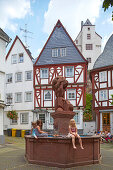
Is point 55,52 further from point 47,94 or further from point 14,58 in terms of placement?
point 14,58

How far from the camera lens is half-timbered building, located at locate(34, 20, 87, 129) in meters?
32.4

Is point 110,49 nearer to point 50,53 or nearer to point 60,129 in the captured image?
point 50,53

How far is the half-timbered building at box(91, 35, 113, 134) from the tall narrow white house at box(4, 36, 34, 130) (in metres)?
8.87

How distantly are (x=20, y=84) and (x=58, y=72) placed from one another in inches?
234

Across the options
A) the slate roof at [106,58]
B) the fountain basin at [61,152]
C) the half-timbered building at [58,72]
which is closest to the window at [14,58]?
the half-timbered building at [58,72]

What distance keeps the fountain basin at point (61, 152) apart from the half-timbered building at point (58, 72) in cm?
2189

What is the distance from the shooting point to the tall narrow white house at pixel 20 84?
34344 mm

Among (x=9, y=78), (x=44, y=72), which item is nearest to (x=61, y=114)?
(x=44, y=72)

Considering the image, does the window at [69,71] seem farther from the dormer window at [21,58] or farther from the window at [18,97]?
the window at [18,97]

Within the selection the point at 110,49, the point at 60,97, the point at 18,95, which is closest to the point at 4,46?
the point at 60,97

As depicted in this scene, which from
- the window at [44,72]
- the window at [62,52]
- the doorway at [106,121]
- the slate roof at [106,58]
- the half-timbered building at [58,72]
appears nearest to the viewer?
the doorway at [106,121]

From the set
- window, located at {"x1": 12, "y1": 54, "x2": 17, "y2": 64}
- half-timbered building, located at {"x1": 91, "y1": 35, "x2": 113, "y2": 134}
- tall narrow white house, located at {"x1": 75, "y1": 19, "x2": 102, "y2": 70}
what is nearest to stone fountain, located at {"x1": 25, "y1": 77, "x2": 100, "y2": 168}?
half-timbered building, located at {"x1": 91, "y1": 35, "x2": 113, "y2": 134}

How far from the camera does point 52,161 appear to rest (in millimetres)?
9711

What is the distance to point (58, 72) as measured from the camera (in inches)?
1319
